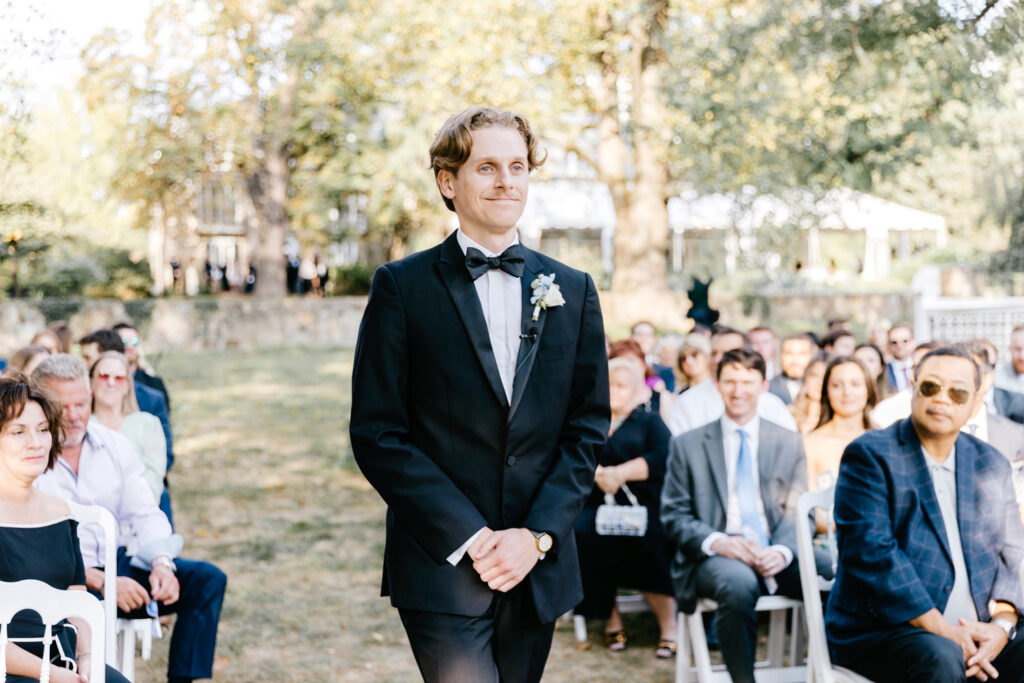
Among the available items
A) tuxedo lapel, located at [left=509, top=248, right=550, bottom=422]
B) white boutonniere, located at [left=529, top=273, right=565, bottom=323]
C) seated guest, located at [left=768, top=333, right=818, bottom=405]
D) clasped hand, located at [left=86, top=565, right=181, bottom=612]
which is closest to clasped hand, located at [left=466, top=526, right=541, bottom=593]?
tuxedo lapel, located at [left=509, top=248, right=550, bottom=422]

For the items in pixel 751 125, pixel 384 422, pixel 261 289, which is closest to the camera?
pixel 384 422

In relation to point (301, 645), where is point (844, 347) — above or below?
above

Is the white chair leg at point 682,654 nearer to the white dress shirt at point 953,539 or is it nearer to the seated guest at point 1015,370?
the white dress shirt at point 953,539

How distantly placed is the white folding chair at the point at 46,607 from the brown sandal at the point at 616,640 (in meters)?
3.35

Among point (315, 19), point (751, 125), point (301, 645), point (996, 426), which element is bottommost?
point (301, 645)

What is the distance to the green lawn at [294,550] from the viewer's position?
5.52 meters

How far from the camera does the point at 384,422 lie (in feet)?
8.48

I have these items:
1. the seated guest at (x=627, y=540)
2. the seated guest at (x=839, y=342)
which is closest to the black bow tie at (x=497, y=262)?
the seated guest at (x=627, y=540)

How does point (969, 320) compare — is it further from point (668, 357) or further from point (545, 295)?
point (545, 295)

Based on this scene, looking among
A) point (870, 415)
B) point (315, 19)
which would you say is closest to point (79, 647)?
point (870, 415)

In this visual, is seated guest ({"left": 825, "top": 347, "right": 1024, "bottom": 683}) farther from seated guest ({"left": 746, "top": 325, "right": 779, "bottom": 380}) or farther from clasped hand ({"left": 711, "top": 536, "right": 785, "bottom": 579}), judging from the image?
seated guest ({"left": 746, "top": 325, "right": 779, "bottom": 380})

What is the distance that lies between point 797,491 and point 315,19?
1840 cm

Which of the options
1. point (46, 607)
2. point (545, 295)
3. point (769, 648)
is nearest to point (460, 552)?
point (545, 295)

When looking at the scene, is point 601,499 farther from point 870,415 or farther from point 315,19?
point 315,19
